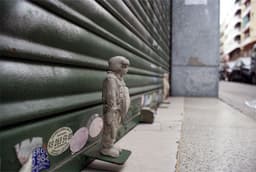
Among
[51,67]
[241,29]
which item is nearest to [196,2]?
[51,67]

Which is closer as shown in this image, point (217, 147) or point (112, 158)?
point (112, 158)

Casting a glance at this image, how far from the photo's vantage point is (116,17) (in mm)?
1723

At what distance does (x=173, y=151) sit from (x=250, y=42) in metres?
24.5

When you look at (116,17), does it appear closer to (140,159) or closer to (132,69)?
(132,69)

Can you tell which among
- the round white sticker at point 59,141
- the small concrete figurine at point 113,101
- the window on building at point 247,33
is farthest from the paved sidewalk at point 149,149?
the window on building at point 247,33

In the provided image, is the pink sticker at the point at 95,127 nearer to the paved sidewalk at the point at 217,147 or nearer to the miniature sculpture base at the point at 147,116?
the paved sidewalk at the point at 217,147

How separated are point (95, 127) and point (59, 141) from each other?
40 cm

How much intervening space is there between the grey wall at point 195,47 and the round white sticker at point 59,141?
5.76 m

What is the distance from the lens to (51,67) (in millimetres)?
929

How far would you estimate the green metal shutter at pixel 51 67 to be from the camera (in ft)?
2.31

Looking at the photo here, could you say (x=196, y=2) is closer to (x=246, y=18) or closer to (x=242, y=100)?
(x=242, y=100)

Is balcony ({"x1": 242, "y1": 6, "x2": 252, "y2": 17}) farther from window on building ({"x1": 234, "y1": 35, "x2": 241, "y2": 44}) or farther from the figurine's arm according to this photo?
the figurine's arm

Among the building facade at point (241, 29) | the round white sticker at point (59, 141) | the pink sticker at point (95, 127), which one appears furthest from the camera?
the building facade at point (241, 29)

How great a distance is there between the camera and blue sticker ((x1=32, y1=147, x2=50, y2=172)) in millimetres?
819
